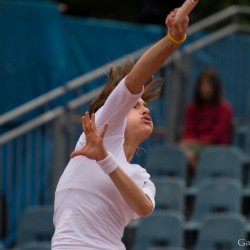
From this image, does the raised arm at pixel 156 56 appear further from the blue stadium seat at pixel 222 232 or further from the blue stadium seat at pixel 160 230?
the blue stadium seat at pixel 160 230

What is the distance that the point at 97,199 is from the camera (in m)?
4.38

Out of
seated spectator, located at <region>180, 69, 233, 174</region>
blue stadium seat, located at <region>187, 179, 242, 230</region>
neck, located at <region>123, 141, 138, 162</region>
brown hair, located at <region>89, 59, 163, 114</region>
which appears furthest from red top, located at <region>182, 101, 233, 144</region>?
neck, located at <region>123, 141, 138, 162</region>

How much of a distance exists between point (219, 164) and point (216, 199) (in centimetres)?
73

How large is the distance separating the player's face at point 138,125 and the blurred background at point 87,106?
3.51 m

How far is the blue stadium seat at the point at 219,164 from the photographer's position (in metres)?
9.33

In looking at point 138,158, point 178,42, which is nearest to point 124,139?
point 178,42

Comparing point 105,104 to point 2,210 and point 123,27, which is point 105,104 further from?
point 123,27

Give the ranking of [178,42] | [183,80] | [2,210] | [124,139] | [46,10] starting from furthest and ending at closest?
[183,80]
[46,10]
[2,210]
[124,139]
[178,42]

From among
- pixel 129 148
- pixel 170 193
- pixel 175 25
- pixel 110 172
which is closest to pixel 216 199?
pixel 170 193

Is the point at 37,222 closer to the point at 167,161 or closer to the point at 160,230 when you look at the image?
the point at 160,230

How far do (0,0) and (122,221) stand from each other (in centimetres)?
587

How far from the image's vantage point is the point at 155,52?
4.22 metres

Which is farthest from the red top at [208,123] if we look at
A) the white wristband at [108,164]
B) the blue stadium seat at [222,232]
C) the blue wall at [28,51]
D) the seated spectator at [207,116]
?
the white wristband at [108,164]

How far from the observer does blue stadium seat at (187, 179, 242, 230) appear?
340 inches
